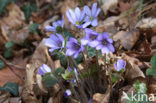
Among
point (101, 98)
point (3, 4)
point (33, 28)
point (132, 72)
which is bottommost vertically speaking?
point (101, 98)

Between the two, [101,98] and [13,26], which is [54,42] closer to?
[101,98]

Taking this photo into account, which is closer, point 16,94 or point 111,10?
point 16,94

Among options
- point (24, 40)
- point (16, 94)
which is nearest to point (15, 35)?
point (24, 40)

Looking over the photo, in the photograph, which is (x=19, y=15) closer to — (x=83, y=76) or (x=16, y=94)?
(x=16, y=94)

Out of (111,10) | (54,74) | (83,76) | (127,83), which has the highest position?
(111,10)

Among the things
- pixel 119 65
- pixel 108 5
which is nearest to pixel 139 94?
pixel 119 65

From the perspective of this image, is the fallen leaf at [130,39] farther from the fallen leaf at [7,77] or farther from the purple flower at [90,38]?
the fallen leaf at [7,77]

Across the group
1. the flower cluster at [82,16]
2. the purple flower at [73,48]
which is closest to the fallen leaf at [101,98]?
the purple flower at [73,48]
